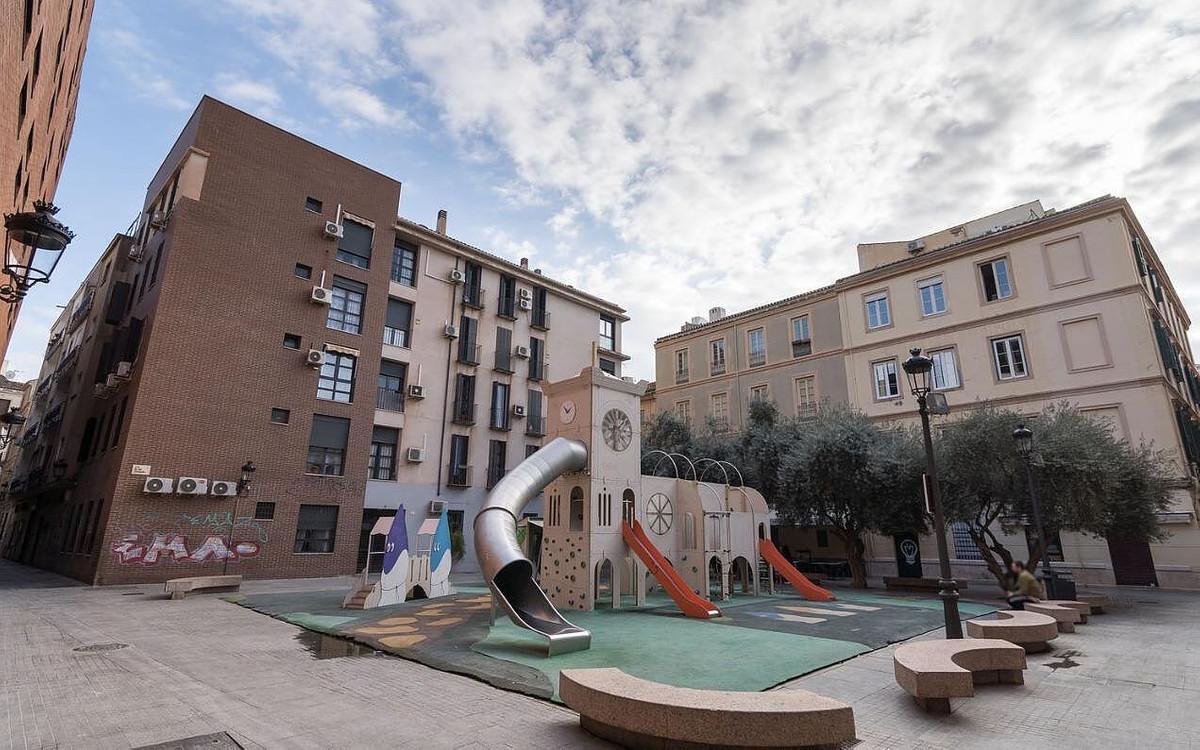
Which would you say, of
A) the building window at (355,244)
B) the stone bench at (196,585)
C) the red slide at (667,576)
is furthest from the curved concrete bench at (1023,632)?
the building window at (355,244)

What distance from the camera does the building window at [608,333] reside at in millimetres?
35959

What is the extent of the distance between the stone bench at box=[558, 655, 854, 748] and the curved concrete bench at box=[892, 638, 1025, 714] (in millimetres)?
1324

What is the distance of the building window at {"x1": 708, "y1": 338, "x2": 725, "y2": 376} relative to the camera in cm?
3469

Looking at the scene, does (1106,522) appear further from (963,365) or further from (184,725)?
(184,725)

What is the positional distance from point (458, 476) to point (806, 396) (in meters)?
18.8

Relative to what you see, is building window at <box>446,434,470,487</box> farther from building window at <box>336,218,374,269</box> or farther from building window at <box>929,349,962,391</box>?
building window at <box>929,349,962,391</box>

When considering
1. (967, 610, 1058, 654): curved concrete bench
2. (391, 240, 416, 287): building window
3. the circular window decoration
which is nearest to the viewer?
(967, 610, 1058, 654): curved concrete bench

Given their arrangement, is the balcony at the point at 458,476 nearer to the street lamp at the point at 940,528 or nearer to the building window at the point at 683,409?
the building window at the point at 683,409

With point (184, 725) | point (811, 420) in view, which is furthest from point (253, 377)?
point (811, 420)

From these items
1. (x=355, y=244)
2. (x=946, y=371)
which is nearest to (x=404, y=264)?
(x=355, y=244)

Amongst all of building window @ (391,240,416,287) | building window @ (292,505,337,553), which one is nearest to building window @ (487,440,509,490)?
building window @ (292,505,337,553)

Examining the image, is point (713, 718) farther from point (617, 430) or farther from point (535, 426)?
point (535, 426)

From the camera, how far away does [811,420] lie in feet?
92.2

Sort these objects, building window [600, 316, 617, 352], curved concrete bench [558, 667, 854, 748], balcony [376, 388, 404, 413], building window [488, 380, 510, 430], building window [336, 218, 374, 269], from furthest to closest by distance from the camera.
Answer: building window [600, 316, 617, 352] → building window [488, 380, 510, 430] → balcony [376, 388, 404, 413] → building window [336, 218, 374, 269] → curved concrete bench [558, 667, 854, 748]
